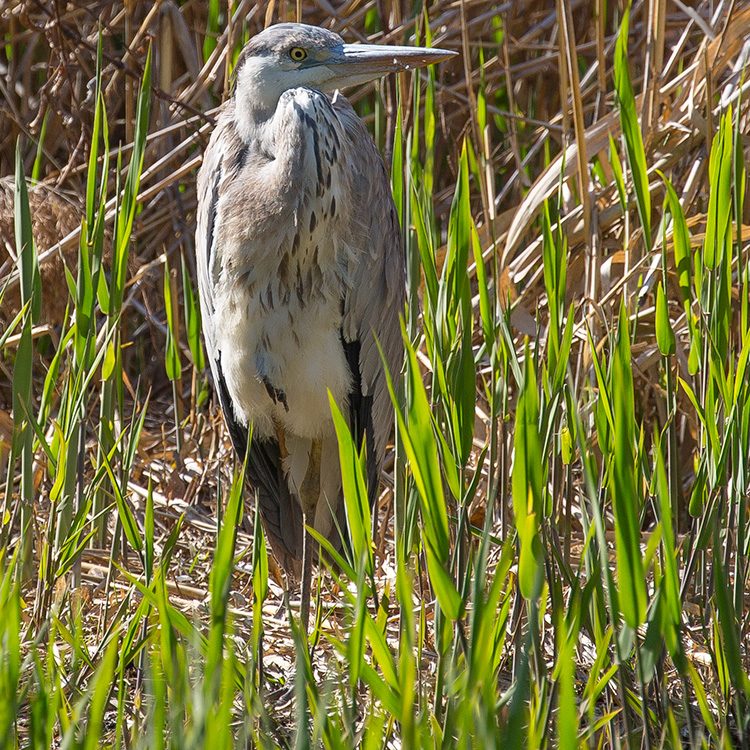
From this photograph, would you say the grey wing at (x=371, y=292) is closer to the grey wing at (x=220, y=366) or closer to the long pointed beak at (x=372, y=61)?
the long pointed beak at (x=372, y=61)

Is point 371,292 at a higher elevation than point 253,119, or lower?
lower

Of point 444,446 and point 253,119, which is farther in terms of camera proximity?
point 253,119

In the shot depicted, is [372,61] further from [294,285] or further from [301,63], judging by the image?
[294,285]

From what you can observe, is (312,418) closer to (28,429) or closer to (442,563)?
(28,429)

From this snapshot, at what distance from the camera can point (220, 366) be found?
2.05 metres

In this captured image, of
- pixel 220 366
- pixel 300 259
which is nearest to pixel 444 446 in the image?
pixel 300 259

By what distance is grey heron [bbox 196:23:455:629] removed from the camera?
1827 millimetres

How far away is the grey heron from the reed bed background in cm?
13

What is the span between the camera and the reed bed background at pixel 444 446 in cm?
101

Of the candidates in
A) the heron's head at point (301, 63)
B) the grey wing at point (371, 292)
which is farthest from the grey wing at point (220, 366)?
the grey wing at point (371, 292)

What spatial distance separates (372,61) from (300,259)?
1.31 ft

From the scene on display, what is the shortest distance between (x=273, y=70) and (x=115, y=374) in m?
0.66

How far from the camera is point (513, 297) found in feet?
6.89

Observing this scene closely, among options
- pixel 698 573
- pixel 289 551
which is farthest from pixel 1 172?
pixel 698 573
